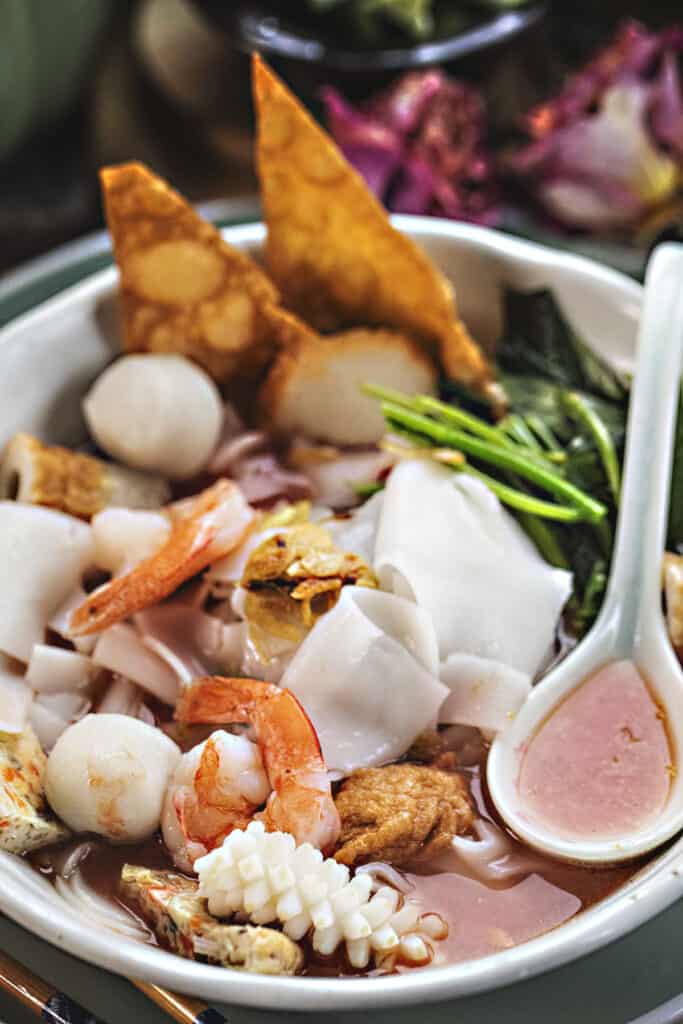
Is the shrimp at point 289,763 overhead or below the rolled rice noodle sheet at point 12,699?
below

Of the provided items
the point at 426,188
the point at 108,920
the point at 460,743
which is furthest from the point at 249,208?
the point at 108,920

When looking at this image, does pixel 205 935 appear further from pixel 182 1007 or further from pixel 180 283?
pixel 180 283

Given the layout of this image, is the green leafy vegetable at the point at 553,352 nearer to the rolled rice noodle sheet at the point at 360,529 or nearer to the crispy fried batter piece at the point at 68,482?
the rolled rice noodle sheet at the point at 360,529

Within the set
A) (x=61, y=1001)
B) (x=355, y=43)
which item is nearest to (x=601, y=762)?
(x=61, y=1001)

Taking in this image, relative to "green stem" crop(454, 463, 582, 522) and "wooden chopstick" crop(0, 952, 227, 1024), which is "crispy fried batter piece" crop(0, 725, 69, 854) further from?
"green stem" crop(454, 463, 582, 522)

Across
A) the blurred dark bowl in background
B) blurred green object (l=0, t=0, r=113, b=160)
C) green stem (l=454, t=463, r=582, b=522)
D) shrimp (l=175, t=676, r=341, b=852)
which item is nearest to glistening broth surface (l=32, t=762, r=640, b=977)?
shrimp (l=175, t=676, r=341, b=852)

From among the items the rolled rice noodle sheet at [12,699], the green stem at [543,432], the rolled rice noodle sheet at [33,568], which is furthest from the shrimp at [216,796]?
the green stem at [543,432]
